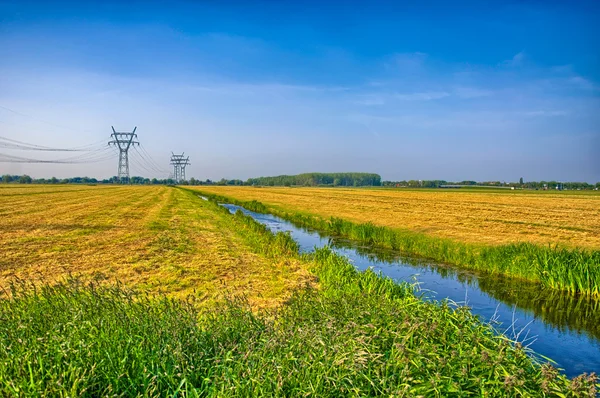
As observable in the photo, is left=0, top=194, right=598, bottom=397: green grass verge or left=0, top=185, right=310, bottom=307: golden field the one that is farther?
left=0, top=185, right=310, bottom=307: golden field

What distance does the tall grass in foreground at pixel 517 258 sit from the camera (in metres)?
12.6

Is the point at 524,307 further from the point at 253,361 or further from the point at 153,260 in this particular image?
the point at 153,260

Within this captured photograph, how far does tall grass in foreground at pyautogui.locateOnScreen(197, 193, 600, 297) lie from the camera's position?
12.6 metres

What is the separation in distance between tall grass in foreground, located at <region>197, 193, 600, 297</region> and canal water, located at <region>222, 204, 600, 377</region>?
605 mm

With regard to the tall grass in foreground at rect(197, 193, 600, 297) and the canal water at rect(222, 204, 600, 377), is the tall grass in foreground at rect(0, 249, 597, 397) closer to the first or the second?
the canal water at rect(222, 204, 600, 377)

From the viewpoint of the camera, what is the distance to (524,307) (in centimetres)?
1126

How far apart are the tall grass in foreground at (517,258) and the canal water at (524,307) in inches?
23.8

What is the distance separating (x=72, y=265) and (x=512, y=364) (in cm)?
1447

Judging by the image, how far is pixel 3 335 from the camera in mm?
5074

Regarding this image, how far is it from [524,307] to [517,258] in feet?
13.9

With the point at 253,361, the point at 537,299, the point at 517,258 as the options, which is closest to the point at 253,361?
the point at 253,361

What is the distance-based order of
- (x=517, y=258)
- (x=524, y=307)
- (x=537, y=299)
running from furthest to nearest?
(x=517, y=258)
(x=537, y=299)
(x=524, y=307)

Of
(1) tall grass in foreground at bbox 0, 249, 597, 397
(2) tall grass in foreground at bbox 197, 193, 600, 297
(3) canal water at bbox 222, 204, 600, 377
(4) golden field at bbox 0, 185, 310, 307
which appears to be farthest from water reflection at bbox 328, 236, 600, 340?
(4) golden field at bbox 0, 185, 310, 307

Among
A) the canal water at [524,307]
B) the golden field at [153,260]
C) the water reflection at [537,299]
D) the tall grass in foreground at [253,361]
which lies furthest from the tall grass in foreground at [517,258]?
the tall grass in foreground at [253,361]
